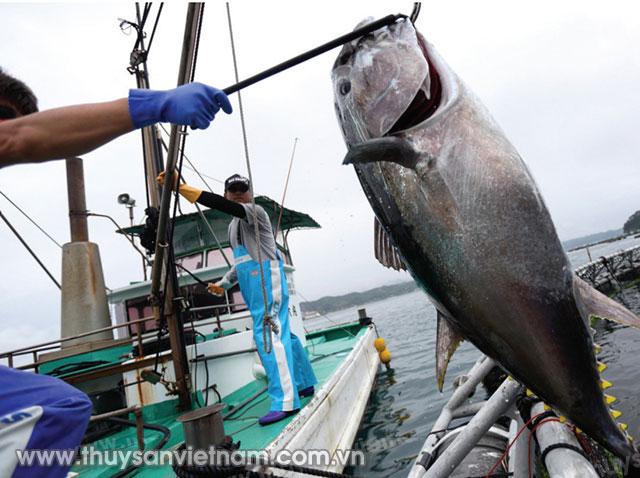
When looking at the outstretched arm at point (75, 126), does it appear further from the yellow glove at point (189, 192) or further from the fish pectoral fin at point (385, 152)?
the yellow glove at point (189, 192)

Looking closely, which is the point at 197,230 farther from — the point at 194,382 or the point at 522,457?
the point at 522,457

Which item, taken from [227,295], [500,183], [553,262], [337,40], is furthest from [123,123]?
[227,295]

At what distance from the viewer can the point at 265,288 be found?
396cm

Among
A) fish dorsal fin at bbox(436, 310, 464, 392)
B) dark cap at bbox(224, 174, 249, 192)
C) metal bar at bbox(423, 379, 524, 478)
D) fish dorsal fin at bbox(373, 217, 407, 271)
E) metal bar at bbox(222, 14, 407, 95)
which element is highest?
dark cap at bbox(224, 174, 249, 192)

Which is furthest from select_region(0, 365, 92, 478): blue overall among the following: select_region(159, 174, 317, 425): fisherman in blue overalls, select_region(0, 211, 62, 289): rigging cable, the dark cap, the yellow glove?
select_region(0, 211, 62, 289): rigging cable

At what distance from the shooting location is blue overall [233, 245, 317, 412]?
3.99m

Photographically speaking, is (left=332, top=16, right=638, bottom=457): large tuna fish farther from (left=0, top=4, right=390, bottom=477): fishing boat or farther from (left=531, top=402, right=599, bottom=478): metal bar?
(left=0, top=4, right=390, bottom=477): fishing boat

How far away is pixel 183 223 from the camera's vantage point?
28.7 feet

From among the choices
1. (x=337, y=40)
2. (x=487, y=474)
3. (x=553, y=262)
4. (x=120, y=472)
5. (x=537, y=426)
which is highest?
(x=337, y=40)

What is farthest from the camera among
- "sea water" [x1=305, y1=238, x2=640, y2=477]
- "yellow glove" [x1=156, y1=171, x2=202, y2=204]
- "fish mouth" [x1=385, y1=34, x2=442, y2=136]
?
"sea water" [x1=305, y1=238, x2=640, y2=477]

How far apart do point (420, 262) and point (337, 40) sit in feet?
2.98

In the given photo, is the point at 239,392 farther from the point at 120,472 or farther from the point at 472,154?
the point at 472,154

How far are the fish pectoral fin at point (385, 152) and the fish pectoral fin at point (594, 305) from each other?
660mm

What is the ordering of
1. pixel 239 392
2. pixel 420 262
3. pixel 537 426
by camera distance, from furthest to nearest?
1. pixel 239 392
2. pixel 537 426
3. pixel 420 262
